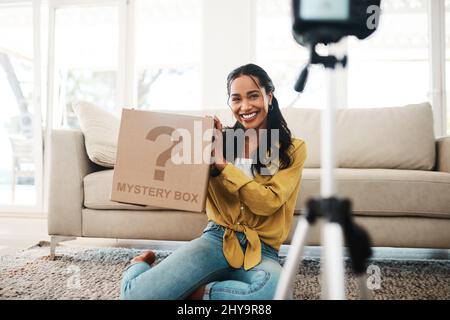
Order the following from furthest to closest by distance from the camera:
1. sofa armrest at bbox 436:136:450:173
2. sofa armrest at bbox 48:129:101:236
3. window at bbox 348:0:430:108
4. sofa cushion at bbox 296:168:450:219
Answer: window at bbox 348:0:430:108, sofa armrest at bbox 436:136:450:173, sofa armrest at bbox 48:129:101:236, sofa cushion at bbox 296:168:450:219

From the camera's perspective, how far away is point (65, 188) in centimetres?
157

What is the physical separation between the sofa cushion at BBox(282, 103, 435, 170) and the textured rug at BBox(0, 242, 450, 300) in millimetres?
523

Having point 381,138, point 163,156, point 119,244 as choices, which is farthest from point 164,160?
point 381,138

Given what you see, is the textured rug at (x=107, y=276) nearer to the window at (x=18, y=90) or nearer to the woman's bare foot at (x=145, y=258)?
the woman's bare foot at (x=145, y=258)

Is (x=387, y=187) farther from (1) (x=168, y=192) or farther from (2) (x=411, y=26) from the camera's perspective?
(2) (x=411, y=26)

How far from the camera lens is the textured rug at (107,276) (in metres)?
1.15

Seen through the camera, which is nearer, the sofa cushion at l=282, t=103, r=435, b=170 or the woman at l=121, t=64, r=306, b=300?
the woman at l=121, t=64, r=306, b=300

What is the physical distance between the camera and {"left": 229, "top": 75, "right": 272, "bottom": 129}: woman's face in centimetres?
104

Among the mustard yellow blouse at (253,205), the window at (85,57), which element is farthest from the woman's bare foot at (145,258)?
the window at (85,57)

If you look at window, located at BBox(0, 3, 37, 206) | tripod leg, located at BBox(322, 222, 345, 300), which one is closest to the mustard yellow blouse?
tripod leg, located at BBox(322, 222, 345, 300)

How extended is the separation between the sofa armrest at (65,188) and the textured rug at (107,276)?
0.52ft

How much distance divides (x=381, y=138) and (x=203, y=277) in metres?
1.38

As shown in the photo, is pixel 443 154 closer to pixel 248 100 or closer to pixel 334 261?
pixel 248 100

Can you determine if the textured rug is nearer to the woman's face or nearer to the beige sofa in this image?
the beige sofa
